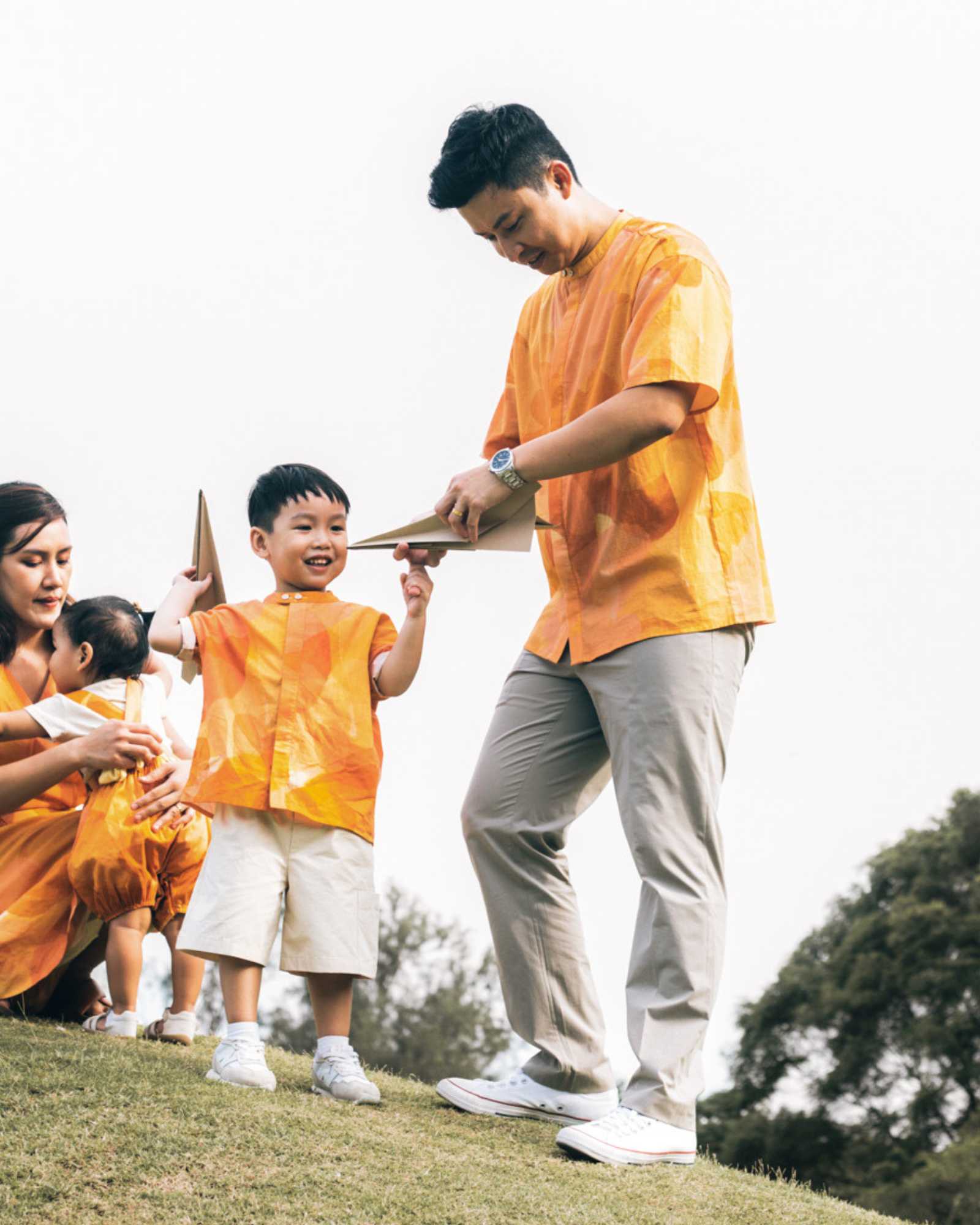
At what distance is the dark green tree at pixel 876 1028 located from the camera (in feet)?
63.5

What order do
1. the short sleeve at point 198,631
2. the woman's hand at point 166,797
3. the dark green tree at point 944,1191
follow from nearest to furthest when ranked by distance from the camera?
the short sleeve at point 198,631 → the woman's hand at point 166,797 → the dark green tree at point 944,1191

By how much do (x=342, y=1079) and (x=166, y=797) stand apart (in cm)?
126

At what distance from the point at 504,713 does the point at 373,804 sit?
0.55 m

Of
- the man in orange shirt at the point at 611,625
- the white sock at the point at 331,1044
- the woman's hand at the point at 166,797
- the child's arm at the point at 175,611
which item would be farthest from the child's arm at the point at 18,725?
the man in orange shirt at the point at 611,625

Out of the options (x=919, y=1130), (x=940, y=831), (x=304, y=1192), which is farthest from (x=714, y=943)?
(x=940, y=831)

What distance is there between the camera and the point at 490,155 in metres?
4.14

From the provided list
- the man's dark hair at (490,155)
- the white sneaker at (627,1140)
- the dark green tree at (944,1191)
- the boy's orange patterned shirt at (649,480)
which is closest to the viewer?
the white sneaker at (627,1140)

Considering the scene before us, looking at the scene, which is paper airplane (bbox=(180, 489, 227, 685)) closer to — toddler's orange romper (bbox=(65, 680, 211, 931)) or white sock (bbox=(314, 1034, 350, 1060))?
toddler's orange romper (bbox=(65, 680, 211, 931))

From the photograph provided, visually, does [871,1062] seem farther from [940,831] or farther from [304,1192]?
[304,1192]

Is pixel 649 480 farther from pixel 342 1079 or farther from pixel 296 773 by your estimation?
pixel 342 1079

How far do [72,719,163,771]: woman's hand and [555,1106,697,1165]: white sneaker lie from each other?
2.06m

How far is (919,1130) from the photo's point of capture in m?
19.2

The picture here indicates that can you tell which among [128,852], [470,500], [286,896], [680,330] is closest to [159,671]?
[128,852]

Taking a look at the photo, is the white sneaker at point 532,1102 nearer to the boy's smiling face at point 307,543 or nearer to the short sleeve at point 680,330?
the boy's smiling face at point 307,543
